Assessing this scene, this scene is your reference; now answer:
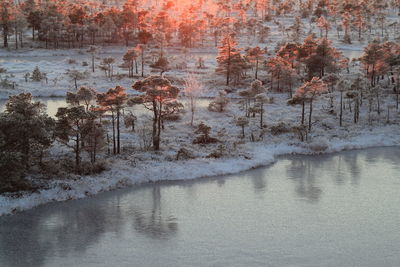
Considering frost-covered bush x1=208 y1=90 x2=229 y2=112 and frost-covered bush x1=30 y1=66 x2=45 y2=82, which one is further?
frost-covered bush x1=30 y1=66 x2=45 y2=82

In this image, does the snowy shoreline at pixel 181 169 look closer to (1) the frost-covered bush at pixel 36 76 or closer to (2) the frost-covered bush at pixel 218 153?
(2) the frost-covered bush at pixel 218 153

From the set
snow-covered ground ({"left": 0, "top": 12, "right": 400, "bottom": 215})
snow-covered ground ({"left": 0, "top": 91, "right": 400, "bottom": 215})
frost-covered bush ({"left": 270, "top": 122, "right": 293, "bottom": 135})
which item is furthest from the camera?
frost-covered bush ({"left": 270, "top": 122, "right": 293, "bottom": 135})

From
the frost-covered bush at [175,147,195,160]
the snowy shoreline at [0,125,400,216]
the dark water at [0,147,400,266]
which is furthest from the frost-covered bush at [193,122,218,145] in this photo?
the dark water at [0,147,400,266]

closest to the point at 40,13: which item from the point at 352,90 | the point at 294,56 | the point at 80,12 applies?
the point at 80,12

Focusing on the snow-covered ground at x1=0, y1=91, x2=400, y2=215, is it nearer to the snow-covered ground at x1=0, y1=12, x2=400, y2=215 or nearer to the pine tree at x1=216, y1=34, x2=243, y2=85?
the snow-covered ground at x1=0, y1=12, x2=400, y2=215

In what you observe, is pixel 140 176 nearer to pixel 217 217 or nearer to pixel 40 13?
pixel 217 217

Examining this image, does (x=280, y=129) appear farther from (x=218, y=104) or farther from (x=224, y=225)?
(x=224, y=225)

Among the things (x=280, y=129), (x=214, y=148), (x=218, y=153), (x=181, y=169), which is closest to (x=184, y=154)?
(x=218, y=153)

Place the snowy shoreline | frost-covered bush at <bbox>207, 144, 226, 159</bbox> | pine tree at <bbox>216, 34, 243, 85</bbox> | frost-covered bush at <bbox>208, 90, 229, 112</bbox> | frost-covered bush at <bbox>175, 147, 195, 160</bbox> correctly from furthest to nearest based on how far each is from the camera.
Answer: pine tree at <bbox>216, 34, 243, 85</bbox>
frost-covered bush at <bbox>208, 90, 229, 112</bbox>
frost-covered bush at <bbox>207, 144, 226, 159</bbox>
frost-covered bush at <bbox>175, 147, 195, 160</bbox>
the snowy shoreline
